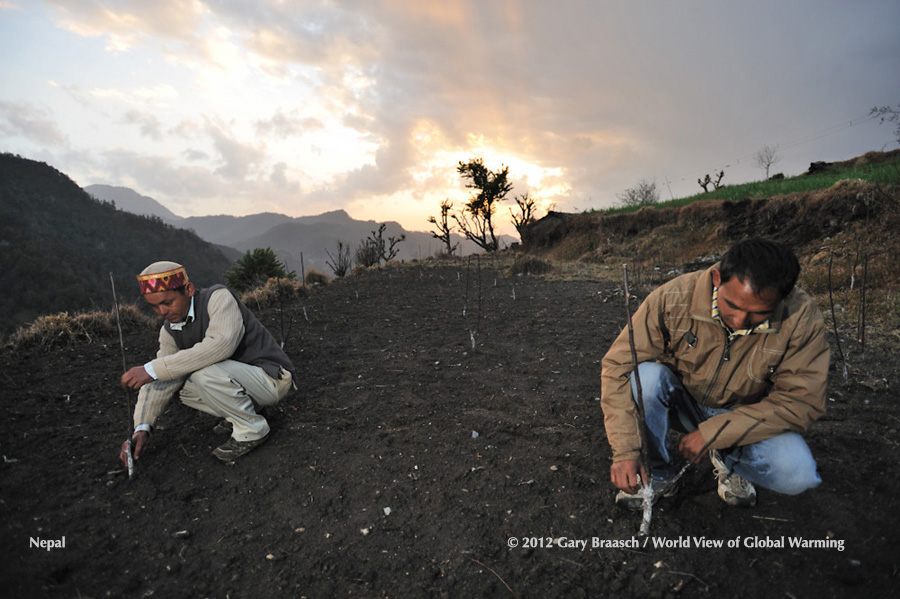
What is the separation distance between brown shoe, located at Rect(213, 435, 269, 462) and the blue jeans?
2.17 meters

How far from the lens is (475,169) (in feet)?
82.9

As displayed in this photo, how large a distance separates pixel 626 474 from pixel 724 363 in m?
0.66

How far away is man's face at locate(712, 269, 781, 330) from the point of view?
5.11ft

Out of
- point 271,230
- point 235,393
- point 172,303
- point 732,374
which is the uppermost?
point 271,230

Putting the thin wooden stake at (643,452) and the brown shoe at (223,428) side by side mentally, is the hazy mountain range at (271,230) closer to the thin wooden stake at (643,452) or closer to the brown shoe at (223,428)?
the brown shoe at (223,428)

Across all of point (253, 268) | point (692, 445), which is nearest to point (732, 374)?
point (692, 445)

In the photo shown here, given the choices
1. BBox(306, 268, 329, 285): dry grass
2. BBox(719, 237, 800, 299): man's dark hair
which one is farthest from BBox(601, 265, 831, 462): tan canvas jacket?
BBox(306, 268, 329, 285): dry grass

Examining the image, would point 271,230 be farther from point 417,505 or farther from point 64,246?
point 417,505

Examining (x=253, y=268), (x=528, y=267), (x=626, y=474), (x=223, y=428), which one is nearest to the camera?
(x=626, y=474)

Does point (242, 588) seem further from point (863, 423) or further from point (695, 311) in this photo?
point (863, 423)

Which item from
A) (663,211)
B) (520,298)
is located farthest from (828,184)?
(520,298)

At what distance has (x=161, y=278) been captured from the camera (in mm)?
2262

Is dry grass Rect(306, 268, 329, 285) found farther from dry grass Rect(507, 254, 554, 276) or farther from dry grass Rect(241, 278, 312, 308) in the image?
dry grass Rect(507, 254, 554, 276)

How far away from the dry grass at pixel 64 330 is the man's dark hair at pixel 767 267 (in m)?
6.31
